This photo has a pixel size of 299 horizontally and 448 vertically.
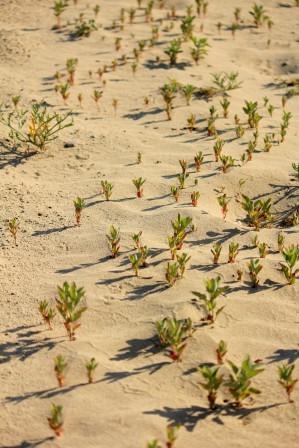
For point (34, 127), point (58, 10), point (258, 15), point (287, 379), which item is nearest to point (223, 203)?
point (287, 379)

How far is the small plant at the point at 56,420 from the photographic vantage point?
3737 mm

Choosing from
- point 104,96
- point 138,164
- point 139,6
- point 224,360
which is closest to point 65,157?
point 138,164

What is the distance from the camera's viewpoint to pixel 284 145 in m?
7.34

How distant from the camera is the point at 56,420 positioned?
12.3ft

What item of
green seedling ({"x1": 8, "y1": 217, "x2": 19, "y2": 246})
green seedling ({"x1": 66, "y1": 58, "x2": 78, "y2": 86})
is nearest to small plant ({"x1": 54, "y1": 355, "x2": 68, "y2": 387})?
green seedling ({"x1": 8, "y1": 217, "x2": 19, "y2": 246})

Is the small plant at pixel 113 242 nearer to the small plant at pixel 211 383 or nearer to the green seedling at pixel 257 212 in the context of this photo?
the green seedling at pixel 257 212

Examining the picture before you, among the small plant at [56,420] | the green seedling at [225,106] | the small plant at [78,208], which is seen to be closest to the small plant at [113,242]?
the small plant at [78,208]

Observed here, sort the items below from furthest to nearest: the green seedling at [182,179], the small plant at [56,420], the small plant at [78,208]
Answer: the green seedling at [182,179], the small plant at [78,208], the small plant at [56,420]

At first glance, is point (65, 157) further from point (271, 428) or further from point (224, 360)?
point (271, 428)

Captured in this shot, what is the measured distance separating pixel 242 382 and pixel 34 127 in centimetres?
412

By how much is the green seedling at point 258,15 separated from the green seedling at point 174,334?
24.9 ft

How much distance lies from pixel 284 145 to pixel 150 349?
374 centimetres

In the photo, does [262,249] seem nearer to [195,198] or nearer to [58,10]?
[195,198]

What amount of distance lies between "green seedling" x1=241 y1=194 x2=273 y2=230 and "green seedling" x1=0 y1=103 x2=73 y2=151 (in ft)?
7.57
